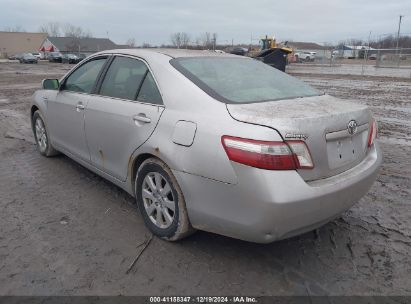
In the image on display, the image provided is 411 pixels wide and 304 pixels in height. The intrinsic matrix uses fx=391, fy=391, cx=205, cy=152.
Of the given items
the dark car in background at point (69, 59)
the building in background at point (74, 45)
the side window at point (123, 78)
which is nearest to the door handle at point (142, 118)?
the side window at point (123, 78)

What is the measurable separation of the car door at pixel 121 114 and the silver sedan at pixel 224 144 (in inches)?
0.5

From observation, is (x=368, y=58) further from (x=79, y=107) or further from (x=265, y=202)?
(x=265, y=202)

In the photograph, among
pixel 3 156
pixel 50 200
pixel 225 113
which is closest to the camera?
pixel 225 113

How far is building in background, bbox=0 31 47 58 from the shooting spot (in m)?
93.3

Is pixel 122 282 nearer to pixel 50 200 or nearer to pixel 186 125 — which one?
pixel 186 125

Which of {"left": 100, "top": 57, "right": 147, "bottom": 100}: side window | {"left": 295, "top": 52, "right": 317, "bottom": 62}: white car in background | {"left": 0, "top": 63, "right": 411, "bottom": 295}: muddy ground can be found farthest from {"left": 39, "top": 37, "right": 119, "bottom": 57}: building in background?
{"left": 0, "top": 63, "right": 411, "bottom": 295}: muddy ground

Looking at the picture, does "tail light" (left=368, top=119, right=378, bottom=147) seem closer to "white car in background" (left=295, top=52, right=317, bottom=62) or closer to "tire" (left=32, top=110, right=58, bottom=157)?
"tire" (left=32, top=110, right=58, bottom=157)

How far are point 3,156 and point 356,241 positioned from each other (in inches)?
204

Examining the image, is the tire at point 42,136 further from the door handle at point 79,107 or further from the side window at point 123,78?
the side window at point 123,78

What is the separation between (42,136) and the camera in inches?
229

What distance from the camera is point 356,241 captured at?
3418 millimetres

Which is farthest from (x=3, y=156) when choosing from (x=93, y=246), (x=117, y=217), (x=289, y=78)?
(x=289, y=78)

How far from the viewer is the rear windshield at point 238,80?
3.18 m

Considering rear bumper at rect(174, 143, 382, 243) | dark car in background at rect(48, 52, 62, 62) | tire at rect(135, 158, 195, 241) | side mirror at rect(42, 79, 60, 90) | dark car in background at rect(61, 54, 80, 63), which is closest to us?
rear bumper at rect(174, 143, 382, 243)
